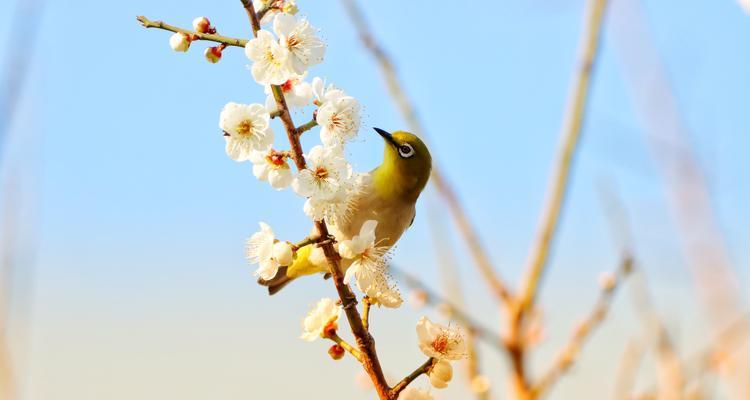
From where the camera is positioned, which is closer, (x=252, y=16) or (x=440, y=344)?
(x=252, y=16)

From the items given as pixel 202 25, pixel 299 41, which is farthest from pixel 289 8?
pixel 202 25

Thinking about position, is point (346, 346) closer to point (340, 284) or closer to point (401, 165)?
point (340, 284)

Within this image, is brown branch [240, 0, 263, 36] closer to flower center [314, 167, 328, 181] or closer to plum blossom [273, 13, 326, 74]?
plum blossom [273, 13, 326, 74]

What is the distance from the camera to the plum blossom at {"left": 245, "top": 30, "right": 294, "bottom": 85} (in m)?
1.98

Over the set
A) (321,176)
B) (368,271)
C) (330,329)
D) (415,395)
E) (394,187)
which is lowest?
(415,395)

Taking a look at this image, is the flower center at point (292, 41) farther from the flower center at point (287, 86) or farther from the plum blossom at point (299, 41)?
the flower center at point (287, 86)

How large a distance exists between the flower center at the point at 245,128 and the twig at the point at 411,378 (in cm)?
79

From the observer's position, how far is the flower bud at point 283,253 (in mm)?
2076

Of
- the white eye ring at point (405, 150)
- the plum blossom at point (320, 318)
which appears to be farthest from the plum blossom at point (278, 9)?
the white eye ring at point (405, 150)

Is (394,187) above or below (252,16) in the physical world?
below

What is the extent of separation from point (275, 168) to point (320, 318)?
1.49 feet

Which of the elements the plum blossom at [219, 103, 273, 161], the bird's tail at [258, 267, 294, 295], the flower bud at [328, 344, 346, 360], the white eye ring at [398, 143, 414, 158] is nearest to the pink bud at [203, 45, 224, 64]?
the plum blossom at [219, 103, 273, 161]

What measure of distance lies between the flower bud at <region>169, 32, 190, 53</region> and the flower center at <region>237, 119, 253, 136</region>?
27 cm

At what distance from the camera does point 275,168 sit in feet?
6.82
